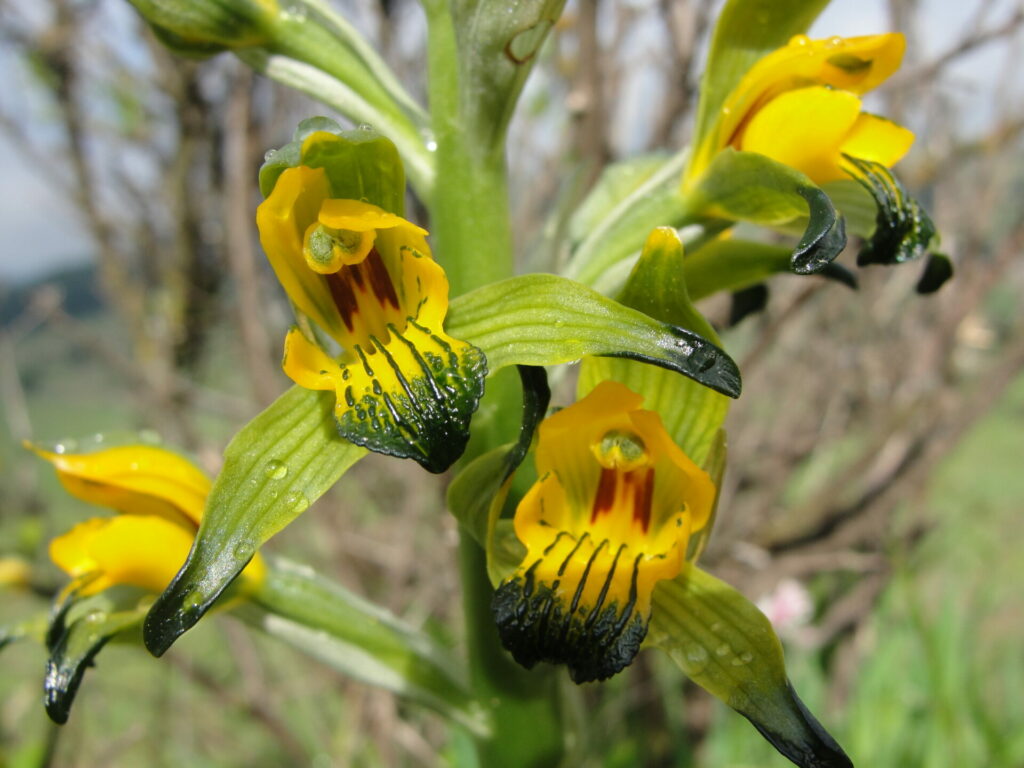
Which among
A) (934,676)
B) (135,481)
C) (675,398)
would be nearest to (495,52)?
(675,398)

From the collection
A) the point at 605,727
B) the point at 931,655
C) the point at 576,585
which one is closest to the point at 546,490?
the point at 576,585

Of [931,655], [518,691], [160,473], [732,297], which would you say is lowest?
[931,655]

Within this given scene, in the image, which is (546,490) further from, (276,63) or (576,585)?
(276,63)

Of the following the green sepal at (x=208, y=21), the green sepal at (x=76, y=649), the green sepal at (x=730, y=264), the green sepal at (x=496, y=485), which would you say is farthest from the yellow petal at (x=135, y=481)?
the green sepal at (x=730, y=264)

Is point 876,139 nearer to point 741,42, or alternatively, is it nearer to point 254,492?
point 741,42

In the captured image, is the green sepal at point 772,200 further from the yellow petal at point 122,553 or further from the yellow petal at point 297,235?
the yellow petal at point 122,553
